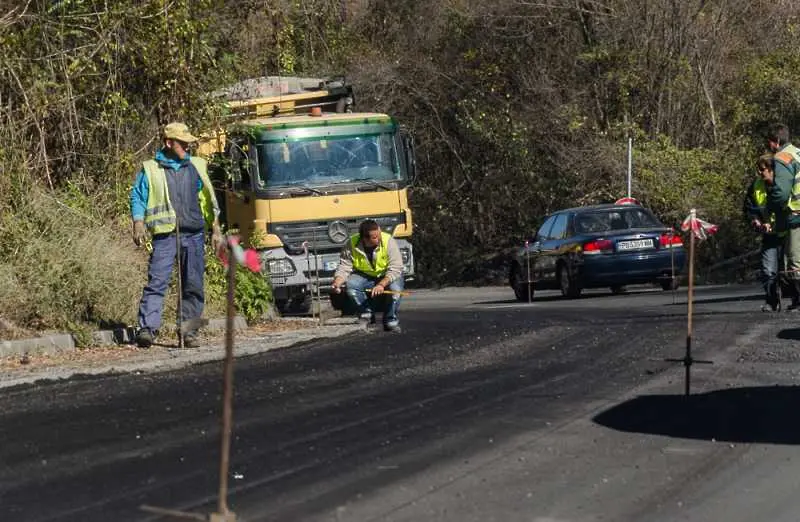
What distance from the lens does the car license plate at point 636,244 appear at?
2566 centimetres

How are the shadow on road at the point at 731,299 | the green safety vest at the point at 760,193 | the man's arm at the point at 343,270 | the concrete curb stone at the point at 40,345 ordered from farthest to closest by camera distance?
the shadow on road at the point at 731,299, the green safety vest at the point at 760,193, the man's arm at the point at 343,270, the concrete curb stone at the point at 40,345

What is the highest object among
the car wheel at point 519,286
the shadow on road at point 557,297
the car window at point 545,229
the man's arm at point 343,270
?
the car window at point 545,229

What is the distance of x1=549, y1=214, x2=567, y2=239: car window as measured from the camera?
26781 millimetres

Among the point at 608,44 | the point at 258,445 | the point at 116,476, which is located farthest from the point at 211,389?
the point at 608,44

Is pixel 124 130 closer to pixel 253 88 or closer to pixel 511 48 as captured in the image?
pixel 253 88

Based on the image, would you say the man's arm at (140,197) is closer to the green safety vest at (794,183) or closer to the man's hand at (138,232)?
the man's hand at (138,232)

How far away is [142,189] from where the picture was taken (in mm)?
14805

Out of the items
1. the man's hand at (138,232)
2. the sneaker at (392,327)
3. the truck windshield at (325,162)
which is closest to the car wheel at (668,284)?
the truck windshield at (325,162)

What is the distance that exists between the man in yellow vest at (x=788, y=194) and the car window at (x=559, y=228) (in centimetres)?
926

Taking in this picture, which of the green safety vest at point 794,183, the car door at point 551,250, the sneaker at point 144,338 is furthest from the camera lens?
the car door at point 551,250

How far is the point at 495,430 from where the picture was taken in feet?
29.4

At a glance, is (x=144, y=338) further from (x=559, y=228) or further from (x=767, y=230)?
(x=559, y=228)

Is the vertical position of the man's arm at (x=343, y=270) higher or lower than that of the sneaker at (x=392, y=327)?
higher

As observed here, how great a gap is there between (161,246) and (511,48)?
2657 centimetres
